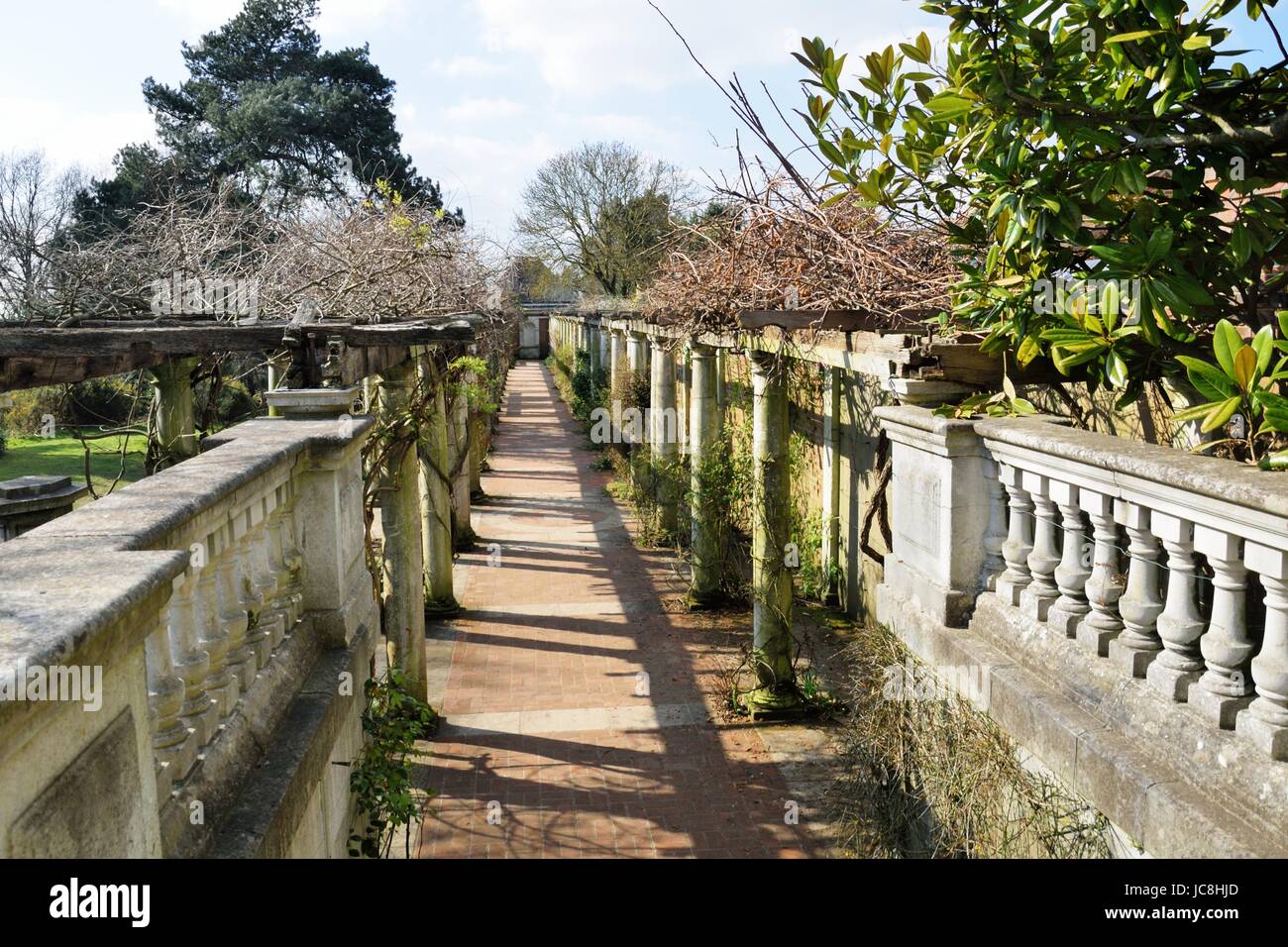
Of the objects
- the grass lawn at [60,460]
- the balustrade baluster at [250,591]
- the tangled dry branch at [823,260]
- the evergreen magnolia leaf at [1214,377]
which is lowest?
the grass lawn at [60,460]

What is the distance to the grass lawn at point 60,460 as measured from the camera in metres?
23.3

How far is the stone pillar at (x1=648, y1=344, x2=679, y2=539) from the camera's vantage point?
46.6ft

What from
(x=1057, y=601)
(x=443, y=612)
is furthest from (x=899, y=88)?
(x=443, y=612)

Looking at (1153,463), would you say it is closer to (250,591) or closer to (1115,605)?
(1115,605)

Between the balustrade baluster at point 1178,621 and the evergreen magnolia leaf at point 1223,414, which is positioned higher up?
the evergreen magnolia leaf at point 1223,414

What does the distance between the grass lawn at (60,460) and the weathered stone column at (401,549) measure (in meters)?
15.8

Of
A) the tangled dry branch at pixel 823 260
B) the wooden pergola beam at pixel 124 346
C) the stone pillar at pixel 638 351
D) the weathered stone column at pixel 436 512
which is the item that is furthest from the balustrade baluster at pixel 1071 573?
the stone pillar at pixel 638 351

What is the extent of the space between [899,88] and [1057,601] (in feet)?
6.42

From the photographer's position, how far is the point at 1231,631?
254 cm

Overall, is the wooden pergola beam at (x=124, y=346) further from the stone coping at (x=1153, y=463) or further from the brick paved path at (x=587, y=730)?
the stone coping at (x=1153, y=463)

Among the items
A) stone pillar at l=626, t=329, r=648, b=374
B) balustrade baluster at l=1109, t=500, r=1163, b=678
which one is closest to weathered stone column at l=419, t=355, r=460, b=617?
stone pillar at l=626, t=329, r=648, b=374

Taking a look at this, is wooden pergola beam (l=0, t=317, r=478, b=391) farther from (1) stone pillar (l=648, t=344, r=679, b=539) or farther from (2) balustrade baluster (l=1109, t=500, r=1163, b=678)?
(1) stone pillar (l=648, t=344, r=679, b=539)

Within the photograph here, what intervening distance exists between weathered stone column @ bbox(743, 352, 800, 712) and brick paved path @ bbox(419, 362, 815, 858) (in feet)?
1.63
